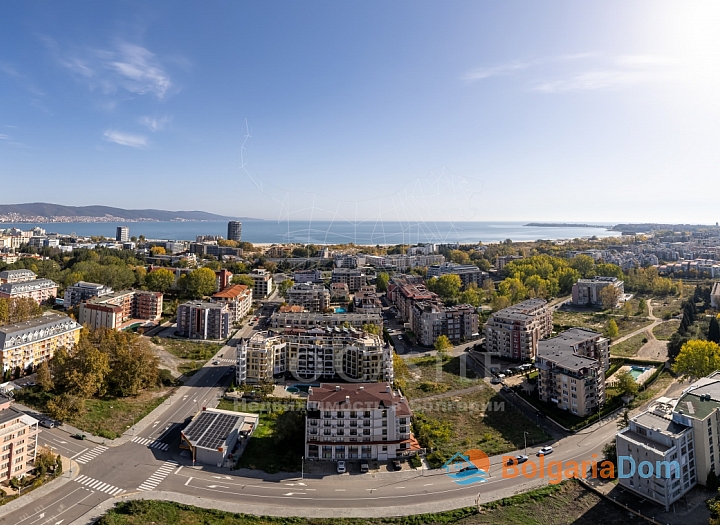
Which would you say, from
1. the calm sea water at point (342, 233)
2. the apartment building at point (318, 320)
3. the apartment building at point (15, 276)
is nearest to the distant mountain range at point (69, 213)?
the calm sea water at point (342, 233)

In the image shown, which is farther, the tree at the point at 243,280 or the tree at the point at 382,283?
the tree at the point at 382,283

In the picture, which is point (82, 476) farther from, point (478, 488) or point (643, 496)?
point (643, 496)

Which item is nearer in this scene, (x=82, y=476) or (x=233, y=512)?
(x=233, y=512)

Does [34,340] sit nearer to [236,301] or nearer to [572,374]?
[236,301]

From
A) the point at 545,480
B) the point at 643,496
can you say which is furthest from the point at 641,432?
the point at 545,480

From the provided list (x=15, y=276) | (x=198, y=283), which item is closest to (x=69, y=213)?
(x=15, y=276)

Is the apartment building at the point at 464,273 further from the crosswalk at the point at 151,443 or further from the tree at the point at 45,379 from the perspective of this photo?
the tree at the point at 45,379

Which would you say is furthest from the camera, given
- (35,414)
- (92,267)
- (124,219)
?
(124,219)
